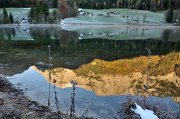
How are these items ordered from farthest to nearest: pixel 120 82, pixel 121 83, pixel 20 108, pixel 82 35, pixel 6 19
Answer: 1. pixel 6 19
2. pixel 82 35
3. pixel 120 82
4. pixel 121 83
5. pixel 20 108

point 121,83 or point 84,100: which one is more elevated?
point 84,100

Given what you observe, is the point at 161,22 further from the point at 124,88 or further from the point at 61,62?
the point at 124,88

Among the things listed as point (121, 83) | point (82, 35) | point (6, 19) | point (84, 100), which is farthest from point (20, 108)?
point (6, 19)

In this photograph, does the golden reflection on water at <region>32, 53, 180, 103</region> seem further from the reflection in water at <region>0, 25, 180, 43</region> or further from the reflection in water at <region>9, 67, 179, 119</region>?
the reflection in water at <region>0, 25, 180, 43</region>

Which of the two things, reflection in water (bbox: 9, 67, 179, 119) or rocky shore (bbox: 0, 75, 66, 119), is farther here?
reflection in water (bbox: 9, 67, 179, 119)

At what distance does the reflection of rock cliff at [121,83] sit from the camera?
Answer: 76.4 feet

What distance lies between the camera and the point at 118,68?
34281 mm

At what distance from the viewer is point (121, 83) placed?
26.4 m

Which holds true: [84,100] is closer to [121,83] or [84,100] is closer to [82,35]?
[121,83]

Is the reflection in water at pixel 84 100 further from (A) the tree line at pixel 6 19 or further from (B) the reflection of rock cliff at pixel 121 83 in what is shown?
(A) the tree line at pixel 6 19

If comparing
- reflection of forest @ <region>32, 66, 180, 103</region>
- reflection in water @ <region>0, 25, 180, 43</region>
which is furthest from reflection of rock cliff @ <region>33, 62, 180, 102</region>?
reflection in water @ <region>0, 25, 180, 43</region>

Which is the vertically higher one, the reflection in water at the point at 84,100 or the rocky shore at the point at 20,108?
the rocky shore at the point at 20,108

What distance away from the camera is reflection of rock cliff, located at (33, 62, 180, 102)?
2328 centimetres

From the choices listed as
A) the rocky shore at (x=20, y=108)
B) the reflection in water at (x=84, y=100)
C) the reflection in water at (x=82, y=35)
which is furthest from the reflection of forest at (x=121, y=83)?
the reflection in water at (x=82, y=35)
